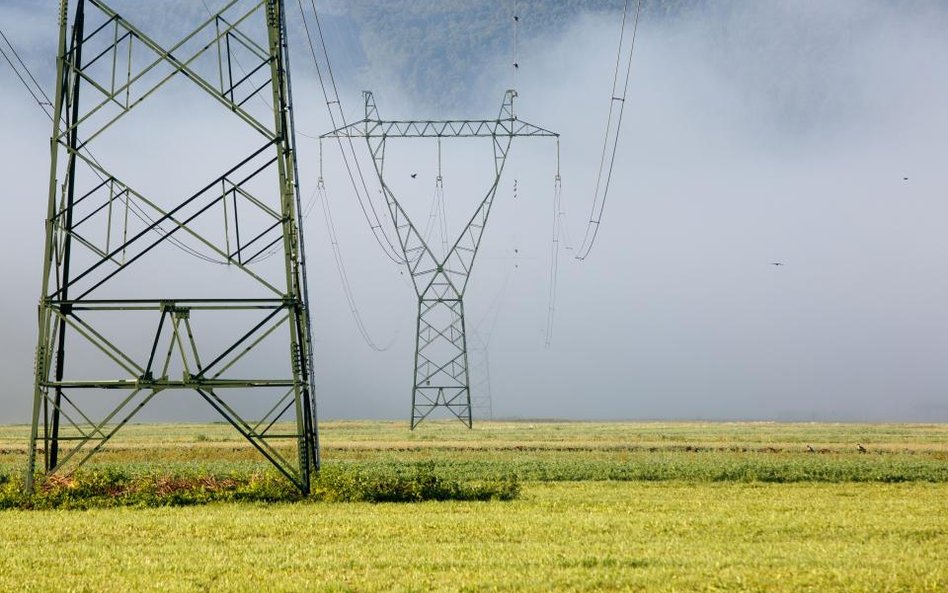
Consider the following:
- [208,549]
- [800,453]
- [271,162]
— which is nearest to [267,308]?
[271,162]

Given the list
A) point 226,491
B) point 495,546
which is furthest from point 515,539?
point 226,491

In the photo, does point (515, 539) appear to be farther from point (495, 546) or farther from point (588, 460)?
point (588, 460)

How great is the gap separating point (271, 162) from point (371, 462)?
61.2 feet

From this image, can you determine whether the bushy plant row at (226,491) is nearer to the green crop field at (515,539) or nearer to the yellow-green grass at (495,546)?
the green crop field at (515,539)

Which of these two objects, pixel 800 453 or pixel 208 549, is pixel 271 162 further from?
pixel 800 453

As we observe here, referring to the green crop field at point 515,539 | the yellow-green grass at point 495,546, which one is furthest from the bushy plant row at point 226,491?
the yellow-green grass at point 495,546

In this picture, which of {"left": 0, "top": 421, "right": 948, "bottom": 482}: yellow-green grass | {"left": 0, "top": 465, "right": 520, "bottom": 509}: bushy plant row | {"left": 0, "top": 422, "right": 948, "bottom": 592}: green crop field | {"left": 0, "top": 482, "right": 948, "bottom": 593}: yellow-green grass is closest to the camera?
{"left": 0, "top": 482, "right": 948, "bottom": 593}: yellow-green grass

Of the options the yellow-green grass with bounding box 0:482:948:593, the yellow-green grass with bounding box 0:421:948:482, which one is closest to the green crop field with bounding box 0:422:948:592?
the yellow-green grass with bounding box 0:482:948:593

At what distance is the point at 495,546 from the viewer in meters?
17.3

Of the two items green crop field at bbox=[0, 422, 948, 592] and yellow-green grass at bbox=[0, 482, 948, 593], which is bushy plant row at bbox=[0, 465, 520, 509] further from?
yellow-green grass at bbox=[0, 482, 948, 593]

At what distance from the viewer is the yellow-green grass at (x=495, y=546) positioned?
14.3 metres

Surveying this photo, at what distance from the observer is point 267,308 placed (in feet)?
80.7

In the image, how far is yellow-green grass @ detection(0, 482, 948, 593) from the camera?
1433 cm

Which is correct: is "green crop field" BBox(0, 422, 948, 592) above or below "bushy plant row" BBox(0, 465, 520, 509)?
below
